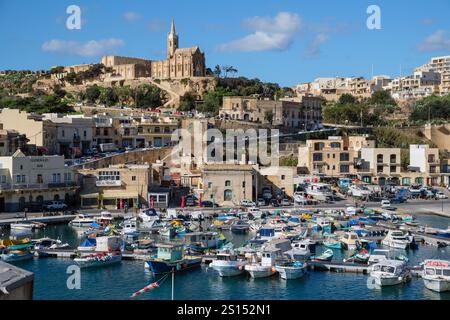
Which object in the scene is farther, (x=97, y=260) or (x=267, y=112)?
(x=267, y=112)

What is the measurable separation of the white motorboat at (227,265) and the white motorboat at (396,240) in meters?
6.58

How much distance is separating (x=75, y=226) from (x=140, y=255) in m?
6.49

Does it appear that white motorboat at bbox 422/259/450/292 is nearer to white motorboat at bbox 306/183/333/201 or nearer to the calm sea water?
the calm sea water

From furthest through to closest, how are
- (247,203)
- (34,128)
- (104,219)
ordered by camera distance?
1. (34,128)
2. (247,203)
3. (104,219)

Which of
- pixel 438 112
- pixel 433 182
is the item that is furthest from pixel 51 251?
pixel 438 112

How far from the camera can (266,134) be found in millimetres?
46906

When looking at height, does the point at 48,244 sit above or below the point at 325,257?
above

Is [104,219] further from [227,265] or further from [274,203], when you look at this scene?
[227,265]

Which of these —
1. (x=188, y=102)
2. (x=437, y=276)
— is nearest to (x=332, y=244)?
(x=437, y=276)

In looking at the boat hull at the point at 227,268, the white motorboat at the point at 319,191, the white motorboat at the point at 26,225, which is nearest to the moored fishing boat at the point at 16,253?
the white motorboat at the point at 26,225

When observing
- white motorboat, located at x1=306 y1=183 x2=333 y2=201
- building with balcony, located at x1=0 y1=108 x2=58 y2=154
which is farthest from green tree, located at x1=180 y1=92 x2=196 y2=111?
white motorboat, located at x1=306 y1=183 x2=333 y2=201

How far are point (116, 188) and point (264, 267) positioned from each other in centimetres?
1461

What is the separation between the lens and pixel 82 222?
2575 cm

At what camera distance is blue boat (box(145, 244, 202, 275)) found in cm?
1794
